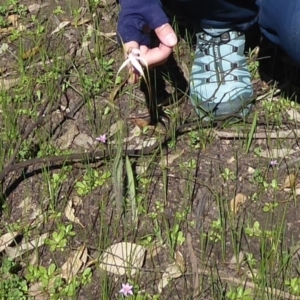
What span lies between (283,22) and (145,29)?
1.13ft

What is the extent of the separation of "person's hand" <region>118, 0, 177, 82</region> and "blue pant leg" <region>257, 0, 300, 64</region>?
0.31 metres

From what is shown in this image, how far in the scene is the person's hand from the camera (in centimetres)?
157

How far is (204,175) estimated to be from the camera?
1765 millimetres

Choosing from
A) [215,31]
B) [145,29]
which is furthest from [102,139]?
[215,31]

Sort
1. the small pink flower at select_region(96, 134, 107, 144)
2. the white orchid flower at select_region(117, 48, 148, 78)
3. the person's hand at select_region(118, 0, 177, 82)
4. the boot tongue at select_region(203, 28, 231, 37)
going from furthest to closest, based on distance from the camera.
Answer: the boot tongue at select_region(203, 28, 231, 37), the small pink flower at select_region(96, 134, 107, 144), the person's hand at select_region(118, 0, 177, 82), the white orchid flower at select_region(117, 48, 148, 78)

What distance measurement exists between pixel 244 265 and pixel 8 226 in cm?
53

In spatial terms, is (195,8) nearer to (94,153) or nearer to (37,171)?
(94,153)

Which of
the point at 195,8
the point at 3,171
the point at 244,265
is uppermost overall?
the point at 195,8

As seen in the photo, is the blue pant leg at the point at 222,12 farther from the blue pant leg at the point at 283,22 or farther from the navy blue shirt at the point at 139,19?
the navy blue shirt at the point at 139,19

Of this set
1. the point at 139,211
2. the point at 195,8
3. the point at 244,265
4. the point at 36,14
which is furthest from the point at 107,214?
the point at 36,14

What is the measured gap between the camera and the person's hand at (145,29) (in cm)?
157

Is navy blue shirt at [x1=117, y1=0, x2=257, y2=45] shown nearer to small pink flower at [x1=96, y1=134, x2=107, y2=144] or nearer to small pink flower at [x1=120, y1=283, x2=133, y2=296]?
small pink flower at [x1=96, y1=134, x2=107, y2=144]

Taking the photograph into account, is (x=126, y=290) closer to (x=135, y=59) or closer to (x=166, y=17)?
(x=135, y=59)

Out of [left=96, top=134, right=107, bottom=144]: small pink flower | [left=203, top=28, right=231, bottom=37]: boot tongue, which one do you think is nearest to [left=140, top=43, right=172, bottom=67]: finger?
[left=96, top=134, right=107, bottom=144]: small pink flower
